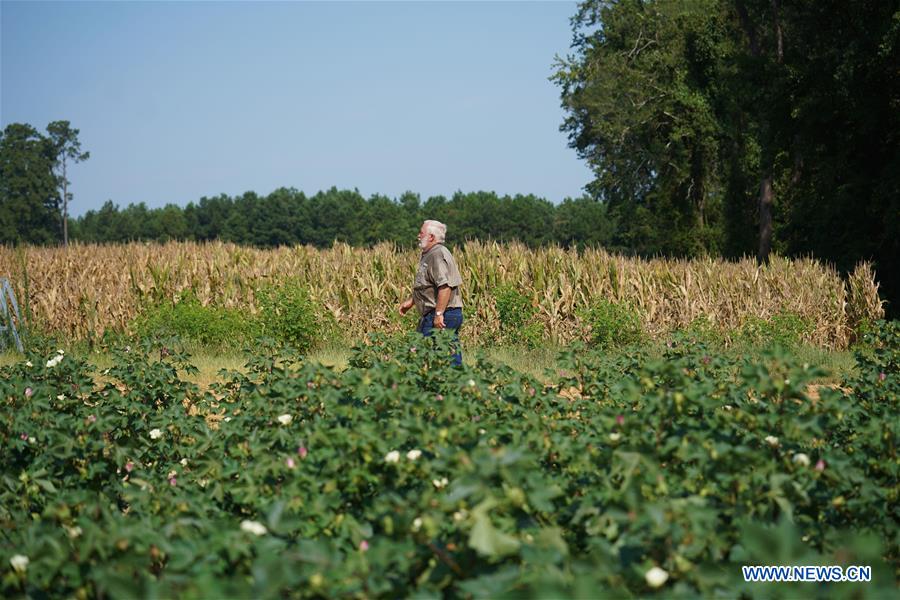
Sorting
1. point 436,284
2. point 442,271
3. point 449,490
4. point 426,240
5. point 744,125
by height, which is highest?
point 744,125

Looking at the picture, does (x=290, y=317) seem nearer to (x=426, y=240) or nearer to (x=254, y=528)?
(x=426, y=240)

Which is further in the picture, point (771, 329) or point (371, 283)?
point (771, 329)

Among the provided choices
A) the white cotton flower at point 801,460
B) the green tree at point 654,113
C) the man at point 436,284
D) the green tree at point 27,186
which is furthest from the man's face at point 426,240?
the green tree at point 27,186

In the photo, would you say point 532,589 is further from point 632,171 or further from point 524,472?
point 632,171

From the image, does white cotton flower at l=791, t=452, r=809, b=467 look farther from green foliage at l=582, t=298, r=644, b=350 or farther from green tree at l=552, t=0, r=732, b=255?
green tree at l=552, t=0, r=732, b=255

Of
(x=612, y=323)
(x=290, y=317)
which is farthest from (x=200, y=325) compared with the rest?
(x=612, y=323)

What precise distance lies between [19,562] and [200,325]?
11.9m

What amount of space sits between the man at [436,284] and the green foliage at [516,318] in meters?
6.28

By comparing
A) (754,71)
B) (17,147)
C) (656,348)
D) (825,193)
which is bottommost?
(656,348)

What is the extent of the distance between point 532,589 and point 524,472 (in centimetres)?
69

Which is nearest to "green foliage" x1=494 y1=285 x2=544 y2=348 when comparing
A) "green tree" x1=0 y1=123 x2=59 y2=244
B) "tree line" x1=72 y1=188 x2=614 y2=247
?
"green tree" x1=0 y1=123 x2=59 y2=244

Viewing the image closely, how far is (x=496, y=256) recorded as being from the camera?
51.3ft

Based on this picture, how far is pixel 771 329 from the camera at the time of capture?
16.1m

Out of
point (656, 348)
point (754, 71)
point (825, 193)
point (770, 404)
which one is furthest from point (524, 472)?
point (825, 193)
